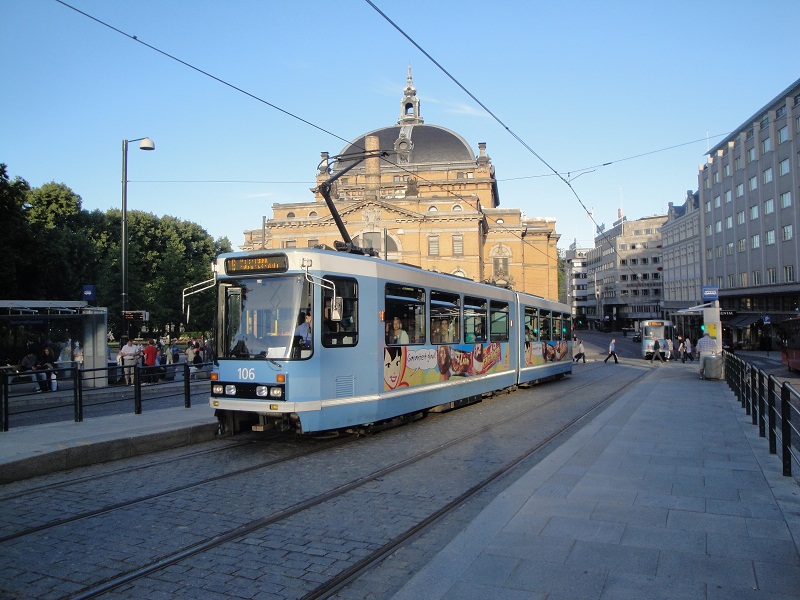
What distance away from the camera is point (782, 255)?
4984 cm

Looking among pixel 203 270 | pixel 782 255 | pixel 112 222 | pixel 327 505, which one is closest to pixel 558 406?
pixel 327 505

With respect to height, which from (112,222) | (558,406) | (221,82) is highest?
(112,222)

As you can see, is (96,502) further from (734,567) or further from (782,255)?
(782,255)

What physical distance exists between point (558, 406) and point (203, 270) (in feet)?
164

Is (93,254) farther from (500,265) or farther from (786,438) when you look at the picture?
(786,438)

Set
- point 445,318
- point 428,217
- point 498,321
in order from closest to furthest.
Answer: point 445,318
point 498,321
point 428,217

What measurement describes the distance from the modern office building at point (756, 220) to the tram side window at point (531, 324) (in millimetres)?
32854

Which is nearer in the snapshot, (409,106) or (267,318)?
(267,318)

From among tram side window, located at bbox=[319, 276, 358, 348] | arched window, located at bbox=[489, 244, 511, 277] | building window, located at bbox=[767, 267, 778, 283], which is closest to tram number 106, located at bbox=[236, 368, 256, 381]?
tram side window, located at bbox=[319, 276, 358, 348]

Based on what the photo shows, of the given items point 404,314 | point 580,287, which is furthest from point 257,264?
point 580,287

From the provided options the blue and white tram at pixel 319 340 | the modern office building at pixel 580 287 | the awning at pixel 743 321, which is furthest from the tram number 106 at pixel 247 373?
the modern office building at pixel 580 287

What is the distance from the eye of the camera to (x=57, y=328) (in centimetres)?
2097

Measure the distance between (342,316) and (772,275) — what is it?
52.1 m

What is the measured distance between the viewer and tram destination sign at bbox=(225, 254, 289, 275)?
31.1ft
